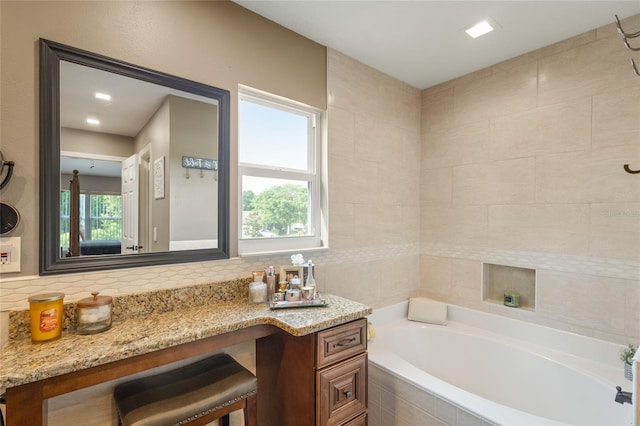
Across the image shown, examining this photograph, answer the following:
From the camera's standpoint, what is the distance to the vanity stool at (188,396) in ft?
3.69

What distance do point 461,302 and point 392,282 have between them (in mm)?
626

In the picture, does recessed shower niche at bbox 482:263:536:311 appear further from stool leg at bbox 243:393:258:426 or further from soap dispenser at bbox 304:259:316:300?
stool leg at bbox 243:393:258:426

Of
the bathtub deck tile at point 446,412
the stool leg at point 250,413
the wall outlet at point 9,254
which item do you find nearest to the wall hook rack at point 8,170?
the wall outlet at point 9,254

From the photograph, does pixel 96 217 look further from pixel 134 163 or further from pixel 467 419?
pixel 467 419

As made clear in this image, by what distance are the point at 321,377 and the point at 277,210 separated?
1.07 meters

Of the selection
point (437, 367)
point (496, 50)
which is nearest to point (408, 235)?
point (437, 367)

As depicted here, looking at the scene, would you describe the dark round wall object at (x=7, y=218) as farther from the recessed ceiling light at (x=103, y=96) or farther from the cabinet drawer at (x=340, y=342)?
the cabinet drawer at (x=340, y=342)

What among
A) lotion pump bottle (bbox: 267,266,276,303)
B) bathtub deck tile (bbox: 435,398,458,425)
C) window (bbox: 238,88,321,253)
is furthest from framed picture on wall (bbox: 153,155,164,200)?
bathtub deck tile (bbox: 435,398,458,425)

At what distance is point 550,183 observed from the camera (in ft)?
7.00

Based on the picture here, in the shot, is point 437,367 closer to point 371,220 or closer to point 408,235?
point 408,235

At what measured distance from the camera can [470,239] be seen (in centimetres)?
257

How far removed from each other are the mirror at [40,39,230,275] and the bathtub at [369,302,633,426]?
53.4 inches

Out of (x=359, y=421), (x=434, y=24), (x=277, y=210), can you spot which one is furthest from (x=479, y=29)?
(x=359, y=421)

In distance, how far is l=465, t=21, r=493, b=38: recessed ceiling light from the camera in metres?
1.91
